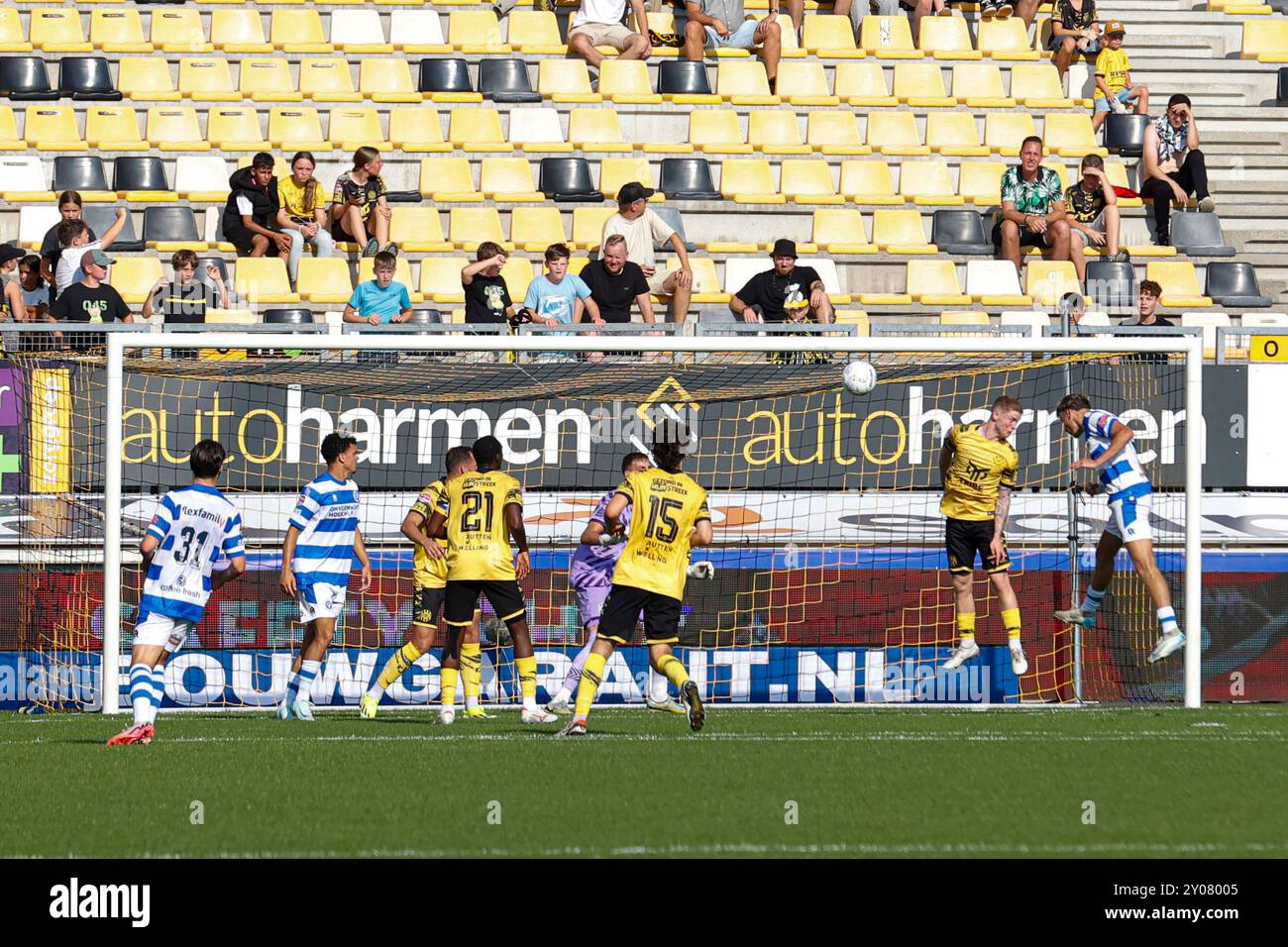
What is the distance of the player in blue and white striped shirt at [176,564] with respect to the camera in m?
10.8

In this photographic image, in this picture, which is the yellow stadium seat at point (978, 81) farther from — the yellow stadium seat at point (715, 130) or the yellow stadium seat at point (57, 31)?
the yellow stadium seat at point (57, 31)

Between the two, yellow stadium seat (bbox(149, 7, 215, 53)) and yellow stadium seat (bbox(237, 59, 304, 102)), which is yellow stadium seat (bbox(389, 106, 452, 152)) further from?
yellow stadium seat (bbox(149, 7, 215, 53))

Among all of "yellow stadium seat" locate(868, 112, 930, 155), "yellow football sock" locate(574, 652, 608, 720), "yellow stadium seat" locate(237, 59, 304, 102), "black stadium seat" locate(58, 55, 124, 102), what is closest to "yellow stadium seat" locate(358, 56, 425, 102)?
"yellow stadium seat" locate(237, 59, 304, 102)

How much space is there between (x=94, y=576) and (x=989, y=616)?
6.65 meters

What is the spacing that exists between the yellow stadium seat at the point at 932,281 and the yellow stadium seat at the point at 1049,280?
631mm

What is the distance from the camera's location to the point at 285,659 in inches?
568

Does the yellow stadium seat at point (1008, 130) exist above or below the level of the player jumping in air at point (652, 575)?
above

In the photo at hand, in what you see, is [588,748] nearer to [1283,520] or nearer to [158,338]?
[158,338]

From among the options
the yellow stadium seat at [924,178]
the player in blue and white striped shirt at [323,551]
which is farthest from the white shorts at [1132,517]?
the yellow stadium seat at [924,178]

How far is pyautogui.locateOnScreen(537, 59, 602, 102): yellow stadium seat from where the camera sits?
19719mm

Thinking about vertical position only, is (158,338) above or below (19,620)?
above

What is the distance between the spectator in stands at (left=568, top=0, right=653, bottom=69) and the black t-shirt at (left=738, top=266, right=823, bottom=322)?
216 inches

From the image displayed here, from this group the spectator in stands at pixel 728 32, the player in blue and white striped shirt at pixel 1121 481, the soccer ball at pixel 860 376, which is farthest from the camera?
the spectator in stands at pixel 728 32

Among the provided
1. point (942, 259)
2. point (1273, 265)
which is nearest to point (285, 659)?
point (942, 259)
